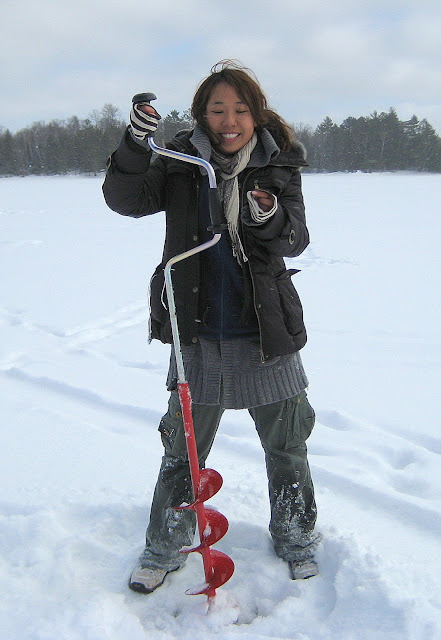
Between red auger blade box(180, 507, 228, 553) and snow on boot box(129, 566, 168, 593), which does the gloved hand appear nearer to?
red auger blade box(180, 507, 228, 553)

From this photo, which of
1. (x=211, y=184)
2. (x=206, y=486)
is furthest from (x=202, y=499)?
(x=211, y=184)

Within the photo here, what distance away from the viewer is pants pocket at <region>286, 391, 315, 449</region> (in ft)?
6.72

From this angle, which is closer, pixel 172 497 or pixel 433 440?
pixel 172 497

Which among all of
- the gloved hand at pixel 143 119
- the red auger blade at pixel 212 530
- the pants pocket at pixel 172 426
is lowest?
the red auger blade at pixel 212 530

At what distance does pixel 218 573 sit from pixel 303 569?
352 mm

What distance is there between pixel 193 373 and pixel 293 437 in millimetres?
452

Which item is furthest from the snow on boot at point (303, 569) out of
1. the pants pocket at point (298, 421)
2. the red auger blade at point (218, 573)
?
the pants pocket at point (298, 421)

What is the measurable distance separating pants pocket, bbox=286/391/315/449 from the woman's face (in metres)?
0.95

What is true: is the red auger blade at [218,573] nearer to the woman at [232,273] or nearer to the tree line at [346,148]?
the woman at [232,273]

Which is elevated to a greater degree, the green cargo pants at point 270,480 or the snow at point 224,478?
the green cargo pants at point 270,480

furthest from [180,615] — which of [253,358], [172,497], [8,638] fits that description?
[253,358]

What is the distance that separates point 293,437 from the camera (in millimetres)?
2068

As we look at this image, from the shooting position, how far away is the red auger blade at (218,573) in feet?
6.32

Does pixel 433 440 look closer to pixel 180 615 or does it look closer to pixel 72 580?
pixel 180 615
